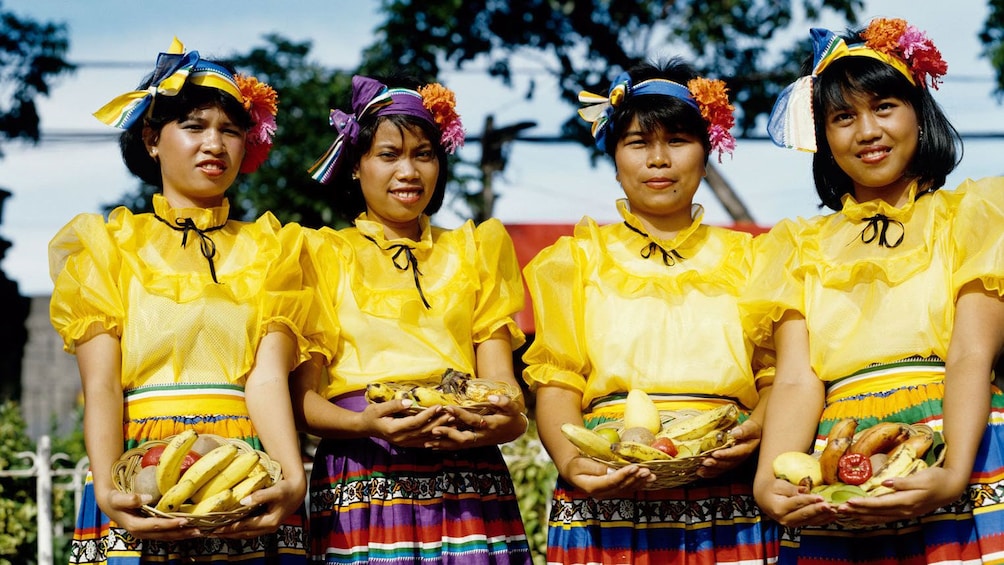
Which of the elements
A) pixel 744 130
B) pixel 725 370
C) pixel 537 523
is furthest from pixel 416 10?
pixel 725 370

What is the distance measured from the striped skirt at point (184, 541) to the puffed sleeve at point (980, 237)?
2126mm

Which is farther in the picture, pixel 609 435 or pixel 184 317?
pixel 184 317

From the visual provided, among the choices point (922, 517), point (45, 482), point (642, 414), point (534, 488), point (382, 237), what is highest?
point (382, 237)

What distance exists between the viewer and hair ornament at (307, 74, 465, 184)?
4320 millimetres

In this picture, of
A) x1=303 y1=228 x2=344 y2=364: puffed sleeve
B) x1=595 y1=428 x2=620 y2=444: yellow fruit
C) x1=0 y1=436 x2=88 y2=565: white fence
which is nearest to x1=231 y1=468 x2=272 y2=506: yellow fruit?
x1=303 y1=228 x2=344 y2=364: puffed sleeve

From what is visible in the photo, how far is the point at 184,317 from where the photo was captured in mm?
3799

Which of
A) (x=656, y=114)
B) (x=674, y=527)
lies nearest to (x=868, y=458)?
(x=674, y=527)

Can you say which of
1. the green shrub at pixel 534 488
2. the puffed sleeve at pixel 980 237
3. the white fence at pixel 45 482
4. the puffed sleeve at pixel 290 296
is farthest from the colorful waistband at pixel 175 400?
the green shrub at pixel 534 488

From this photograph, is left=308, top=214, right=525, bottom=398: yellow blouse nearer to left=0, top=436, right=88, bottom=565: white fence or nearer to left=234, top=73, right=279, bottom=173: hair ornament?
left=234, top=73, right=279, bottom=173: hair ornament

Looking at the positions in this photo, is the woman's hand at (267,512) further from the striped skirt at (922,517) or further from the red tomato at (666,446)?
the striped skirt at (922,517)

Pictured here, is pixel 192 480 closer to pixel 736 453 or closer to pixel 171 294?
pixel 171 294

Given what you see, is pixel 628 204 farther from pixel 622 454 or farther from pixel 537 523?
pixel 537 523

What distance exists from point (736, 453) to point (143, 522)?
173 cm

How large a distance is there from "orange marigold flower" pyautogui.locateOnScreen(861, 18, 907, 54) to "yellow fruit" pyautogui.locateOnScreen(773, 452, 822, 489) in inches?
51.3
